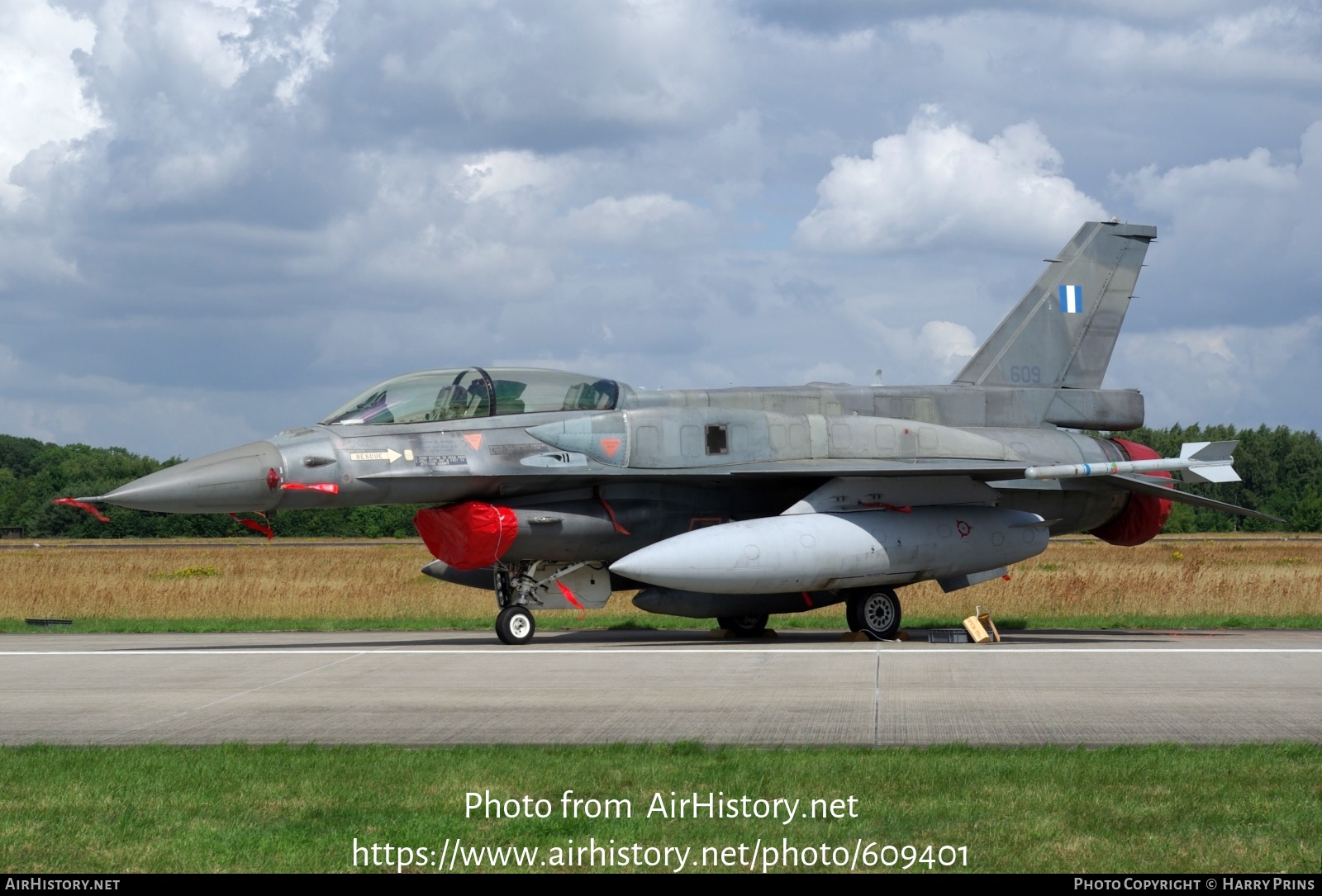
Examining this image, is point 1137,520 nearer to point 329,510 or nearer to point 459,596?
point 459,596

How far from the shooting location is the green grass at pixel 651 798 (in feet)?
18.5

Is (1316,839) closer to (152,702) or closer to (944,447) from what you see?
(152,702)

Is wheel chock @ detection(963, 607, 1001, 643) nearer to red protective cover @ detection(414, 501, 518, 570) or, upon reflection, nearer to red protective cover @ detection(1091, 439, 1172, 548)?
red protective cover @ detection(1091, 439, 1172, 548)

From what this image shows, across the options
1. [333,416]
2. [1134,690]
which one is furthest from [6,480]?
[1134,690]

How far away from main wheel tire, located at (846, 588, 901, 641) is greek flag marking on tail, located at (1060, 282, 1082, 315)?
528 cm

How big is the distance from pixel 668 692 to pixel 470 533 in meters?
5.21

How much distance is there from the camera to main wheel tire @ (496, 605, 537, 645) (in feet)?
51.7

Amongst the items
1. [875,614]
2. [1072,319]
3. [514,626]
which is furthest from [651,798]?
[1072,319]

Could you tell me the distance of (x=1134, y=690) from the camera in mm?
10695

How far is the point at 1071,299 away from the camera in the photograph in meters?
19.1

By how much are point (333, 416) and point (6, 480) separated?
99.0m

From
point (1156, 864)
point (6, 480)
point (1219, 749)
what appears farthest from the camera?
point (6, 480)

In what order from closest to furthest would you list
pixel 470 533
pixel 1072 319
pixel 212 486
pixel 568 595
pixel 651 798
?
1. pixel 651 798
2. pixel 212 486
3. pixel 470 533
4. pixel 568 595
5. pixel 1072 319

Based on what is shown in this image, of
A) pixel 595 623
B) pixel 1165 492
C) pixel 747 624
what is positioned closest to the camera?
pixel 1165 492
